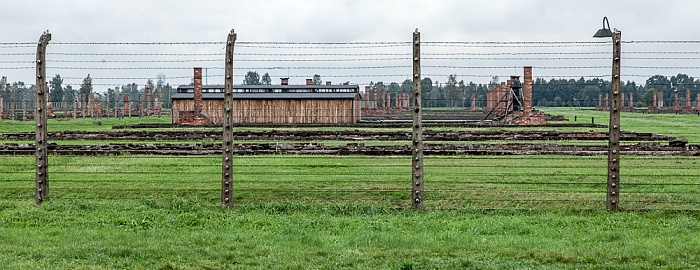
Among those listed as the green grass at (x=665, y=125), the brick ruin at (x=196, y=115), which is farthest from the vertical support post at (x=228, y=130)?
the brick ruin at (x=196, y=115)

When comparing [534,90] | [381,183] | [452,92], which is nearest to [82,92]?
[381,183]

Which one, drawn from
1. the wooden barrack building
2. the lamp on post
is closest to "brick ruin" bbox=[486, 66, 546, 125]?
the wooden barrack building

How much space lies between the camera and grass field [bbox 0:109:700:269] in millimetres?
7547

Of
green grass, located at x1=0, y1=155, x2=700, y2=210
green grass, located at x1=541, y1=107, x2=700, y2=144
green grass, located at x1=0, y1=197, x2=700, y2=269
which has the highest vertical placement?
green grass, located at x1=541, y1=107, x2=700, y2=144

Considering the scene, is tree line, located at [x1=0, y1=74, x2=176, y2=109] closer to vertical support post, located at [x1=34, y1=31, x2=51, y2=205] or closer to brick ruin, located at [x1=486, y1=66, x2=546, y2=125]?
vertical support post, located at [x1=34, y1=31, x2=51, y2=205]

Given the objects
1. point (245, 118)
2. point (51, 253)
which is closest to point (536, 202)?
point (51, 253)

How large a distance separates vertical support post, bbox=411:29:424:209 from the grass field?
311mm

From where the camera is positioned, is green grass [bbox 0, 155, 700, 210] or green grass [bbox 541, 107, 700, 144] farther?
green grass [bbox 541, 107, 700, 144]

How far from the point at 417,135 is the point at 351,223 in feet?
5.60

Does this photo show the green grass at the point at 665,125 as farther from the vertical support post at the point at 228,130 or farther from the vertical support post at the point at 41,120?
the vertical support post at the point at 41,120

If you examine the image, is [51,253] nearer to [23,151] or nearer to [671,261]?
[671,261]

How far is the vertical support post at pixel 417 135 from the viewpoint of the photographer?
10.6 meters

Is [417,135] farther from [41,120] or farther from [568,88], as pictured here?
[568,88]

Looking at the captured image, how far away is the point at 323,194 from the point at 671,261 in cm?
666
